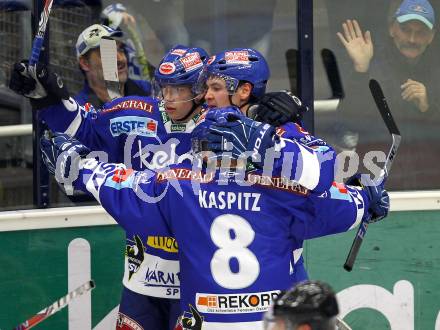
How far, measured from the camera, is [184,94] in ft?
17.7

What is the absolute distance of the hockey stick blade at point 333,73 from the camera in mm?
6144

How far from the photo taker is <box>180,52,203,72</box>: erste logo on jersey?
5.33 meters

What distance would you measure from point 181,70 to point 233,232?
3.07ft

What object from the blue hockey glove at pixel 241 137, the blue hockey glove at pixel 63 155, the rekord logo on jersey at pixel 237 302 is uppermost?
the blue hockey glove at pixel 241 137

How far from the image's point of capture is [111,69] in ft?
20.2

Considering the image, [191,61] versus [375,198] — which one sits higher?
[191,61]

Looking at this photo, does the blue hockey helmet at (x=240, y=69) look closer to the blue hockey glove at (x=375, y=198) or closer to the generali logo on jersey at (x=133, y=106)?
the generali logo on jersey at (x=133, y=106)

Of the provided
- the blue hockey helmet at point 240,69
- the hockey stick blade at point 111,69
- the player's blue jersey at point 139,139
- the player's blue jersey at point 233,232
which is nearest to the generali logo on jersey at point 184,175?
the player's blue jersey at point 233,232

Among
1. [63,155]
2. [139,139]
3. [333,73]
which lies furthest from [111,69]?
[63,155]

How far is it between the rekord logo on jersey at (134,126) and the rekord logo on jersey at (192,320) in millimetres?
1035

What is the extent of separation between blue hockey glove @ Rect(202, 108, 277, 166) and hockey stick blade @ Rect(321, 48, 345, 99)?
1633 millimetres

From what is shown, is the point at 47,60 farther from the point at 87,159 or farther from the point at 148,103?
the point at 87,159

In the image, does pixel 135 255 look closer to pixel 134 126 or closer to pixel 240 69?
pixel 134 126

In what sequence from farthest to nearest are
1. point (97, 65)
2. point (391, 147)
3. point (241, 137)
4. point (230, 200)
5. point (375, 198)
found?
point (97, 65), point (391, 147), point (375, 198), point (230, 200), point (241, 137)
